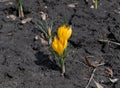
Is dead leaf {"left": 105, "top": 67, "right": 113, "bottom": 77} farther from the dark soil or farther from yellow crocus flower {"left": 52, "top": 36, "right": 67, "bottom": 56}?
yellow crocus flower {"left": 52, "top": 36, "right": 67, "bottom": 56}

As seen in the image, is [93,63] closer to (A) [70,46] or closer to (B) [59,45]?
(A) [70,46]

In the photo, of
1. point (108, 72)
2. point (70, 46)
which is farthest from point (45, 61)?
point (108, 72)

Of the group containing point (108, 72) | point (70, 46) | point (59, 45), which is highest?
point (59, 45)

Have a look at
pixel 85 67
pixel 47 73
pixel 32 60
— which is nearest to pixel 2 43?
pixel 32 60

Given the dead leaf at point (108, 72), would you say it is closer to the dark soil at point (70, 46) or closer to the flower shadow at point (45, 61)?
the dark soil at point (70, 46)

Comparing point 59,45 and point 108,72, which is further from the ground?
point 59,45

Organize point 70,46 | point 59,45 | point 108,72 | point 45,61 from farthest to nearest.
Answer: point 70,46
point 45,61
point 108,72
point 59,45

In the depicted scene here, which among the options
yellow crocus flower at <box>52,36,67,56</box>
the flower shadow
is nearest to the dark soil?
the flower shadow
